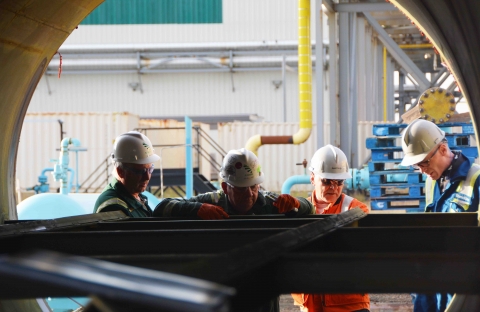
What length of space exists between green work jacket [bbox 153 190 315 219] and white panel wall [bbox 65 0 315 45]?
20.7 metres

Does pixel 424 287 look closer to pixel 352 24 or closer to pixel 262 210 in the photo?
pixel 262 210

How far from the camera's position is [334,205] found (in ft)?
14.7

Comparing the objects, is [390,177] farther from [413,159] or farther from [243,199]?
[243,199]

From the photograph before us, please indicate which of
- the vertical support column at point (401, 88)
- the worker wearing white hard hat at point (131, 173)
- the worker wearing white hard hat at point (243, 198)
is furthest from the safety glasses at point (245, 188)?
the vertical support column at point (401, 88)

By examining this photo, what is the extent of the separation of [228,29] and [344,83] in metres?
15.1

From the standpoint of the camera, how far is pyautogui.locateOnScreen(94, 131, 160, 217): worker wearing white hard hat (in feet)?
13.6

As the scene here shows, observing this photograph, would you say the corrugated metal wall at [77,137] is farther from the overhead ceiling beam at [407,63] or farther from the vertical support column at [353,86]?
the vertical support column at [353,86]

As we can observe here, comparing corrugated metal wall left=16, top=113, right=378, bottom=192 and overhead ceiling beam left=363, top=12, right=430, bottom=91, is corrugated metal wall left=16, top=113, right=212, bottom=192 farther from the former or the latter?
overhead ceiling beam left=363, top=12, right=430, bottom=91

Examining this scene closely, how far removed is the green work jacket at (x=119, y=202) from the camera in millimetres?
3863

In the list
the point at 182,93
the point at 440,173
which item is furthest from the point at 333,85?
the point at 182,93

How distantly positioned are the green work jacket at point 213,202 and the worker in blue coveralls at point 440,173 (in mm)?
834

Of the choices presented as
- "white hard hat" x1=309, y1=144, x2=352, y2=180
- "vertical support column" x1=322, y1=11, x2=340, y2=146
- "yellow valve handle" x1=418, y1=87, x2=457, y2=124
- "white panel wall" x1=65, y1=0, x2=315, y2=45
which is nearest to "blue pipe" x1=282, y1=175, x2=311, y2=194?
"vertical support column" x1=322, y1=11, x2=340, y2=146

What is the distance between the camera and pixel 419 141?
427cm

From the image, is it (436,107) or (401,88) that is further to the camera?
(401,88)
